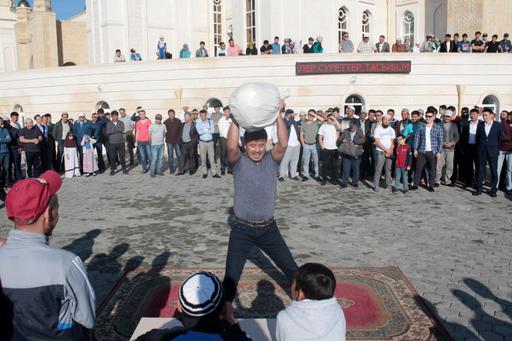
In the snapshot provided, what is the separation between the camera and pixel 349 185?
12.5 meters

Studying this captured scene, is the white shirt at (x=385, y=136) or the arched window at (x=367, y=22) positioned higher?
the arched window at (x=367, y=22)

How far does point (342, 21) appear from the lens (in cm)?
3070

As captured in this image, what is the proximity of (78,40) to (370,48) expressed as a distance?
91.8 feet

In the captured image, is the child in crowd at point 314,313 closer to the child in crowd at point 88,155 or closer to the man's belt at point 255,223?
the man's belt at point 255,223

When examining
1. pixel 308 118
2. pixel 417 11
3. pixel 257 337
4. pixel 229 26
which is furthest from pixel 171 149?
pixel 417 11

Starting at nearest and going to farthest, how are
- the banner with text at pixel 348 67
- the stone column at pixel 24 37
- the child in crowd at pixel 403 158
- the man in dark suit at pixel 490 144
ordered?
the man in dark suit at pixel 490 144
the child in crowd at pixel 403 158
the banner with text at pixel 348 67
the stone column at pixel 24 37

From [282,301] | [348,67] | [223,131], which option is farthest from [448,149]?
[348,67]

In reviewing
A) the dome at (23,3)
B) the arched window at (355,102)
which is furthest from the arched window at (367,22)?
the dome at (23,3)

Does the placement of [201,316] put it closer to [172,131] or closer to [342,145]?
[342,145]

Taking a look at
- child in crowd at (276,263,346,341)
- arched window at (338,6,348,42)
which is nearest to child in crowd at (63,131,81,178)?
child in crowd at (276,263,346,341)

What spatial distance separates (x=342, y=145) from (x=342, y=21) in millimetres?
20763

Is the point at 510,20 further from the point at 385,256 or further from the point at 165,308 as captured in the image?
the point at 165,308

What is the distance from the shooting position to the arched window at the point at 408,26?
34.1 metres

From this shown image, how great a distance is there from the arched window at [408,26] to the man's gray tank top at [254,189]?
3228 centimetres
